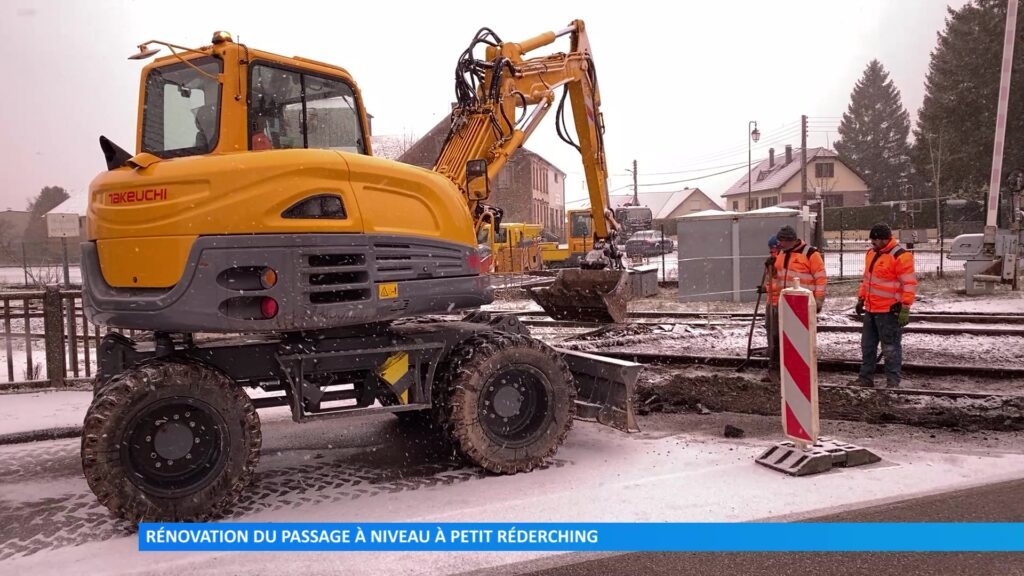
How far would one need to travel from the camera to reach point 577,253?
2977cm

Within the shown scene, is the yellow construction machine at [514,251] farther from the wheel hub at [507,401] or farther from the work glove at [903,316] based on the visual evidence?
the wheel hub at [507,401]

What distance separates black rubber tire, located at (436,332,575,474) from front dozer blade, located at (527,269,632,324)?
3692mm

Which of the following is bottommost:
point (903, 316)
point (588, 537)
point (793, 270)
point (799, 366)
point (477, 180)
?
point (588, 537)

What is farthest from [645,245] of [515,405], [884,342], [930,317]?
[515,405]

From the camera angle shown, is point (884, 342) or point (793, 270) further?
point (793, 270)

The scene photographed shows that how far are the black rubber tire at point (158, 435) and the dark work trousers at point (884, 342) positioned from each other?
6.44 metres

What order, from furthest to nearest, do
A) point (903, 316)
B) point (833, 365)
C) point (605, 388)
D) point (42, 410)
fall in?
point (833, 365) < point (42, 410) < point (903, 316) < point (605, 388)

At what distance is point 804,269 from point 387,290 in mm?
5237

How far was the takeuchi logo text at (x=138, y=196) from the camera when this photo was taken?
437 cm

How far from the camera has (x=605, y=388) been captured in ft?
19.8

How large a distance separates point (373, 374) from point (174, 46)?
257 centimetres

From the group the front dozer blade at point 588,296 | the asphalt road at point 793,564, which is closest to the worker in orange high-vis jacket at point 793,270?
the front dozer blade at point 588,296

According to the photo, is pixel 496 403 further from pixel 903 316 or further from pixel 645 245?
pixel 645 245

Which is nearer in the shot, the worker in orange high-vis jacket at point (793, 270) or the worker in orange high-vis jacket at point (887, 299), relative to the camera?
the worker in orange high-vis jacket at point (887, 299)
